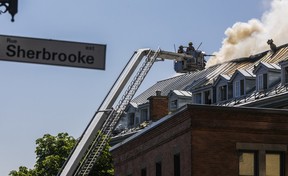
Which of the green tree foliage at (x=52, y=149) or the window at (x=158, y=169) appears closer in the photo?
the window at (x=158, y=169)

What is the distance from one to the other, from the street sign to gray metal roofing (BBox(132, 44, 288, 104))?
50288 millimetres

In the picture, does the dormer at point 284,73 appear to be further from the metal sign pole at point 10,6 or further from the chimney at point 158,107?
the metal sign pole at point 10,6

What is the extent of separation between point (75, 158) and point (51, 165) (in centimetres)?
2278

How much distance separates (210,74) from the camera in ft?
239

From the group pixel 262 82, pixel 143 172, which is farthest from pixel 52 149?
pixel 143 172

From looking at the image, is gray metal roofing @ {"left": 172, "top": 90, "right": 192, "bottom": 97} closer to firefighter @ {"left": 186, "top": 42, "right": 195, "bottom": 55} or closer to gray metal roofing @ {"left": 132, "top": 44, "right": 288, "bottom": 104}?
gray metal roofing @ {"left": 132, "top": 44, "right": 288, "bottom": 104}

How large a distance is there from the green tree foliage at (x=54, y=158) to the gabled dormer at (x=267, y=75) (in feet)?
51.6

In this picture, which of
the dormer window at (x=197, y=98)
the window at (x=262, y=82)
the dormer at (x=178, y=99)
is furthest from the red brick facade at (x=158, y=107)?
the dormer at (x=178, y=99)

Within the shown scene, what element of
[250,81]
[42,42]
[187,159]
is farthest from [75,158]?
[42,42]

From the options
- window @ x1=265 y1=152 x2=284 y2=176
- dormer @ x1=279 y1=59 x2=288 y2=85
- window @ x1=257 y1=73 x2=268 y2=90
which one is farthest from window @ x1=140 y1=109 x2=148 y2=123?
window @ x1=265 y1=152 x2=284 y2=176

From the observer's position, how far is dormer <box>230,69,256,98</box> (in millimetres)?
60906

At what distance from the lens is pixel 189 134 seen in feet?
120

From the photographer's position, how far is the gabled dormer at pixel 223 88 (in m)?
63.4

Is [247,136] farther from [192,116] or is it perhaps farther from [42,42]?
[42,42]
